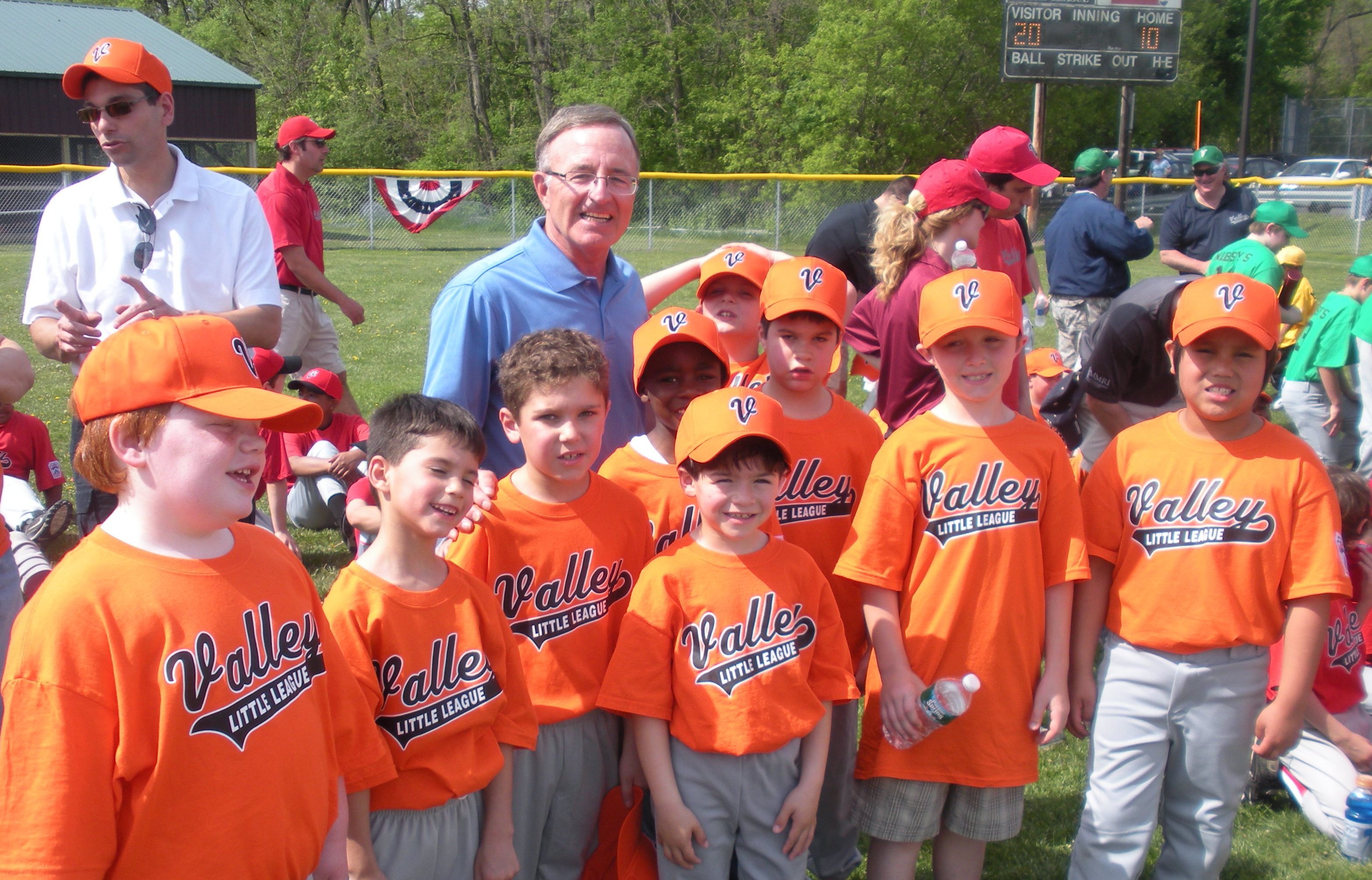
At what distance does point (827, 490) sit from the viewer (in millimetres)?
3117

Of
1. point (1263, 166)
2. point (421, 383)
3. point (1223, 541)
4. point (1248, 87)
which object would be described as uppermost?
point (1263, 166)

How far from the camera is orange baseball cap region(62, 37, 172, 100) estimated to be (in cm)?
341

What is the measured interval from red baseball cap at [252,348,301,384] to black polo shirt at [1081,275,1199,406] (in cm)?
324

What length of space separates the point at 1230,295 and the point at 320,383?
4980 mm

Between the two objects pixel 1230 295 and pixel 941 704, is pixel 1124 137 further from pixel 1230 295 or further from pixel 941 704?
pixel 941 704

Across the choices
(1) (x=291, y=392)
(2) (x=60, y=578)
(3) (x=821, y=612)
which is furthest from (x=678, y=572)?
(1) (x=291, y=392)

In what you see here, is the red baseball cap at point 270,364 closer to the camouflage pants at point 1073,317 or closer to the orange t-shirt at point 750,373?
the orange t-shirt at point 750,373

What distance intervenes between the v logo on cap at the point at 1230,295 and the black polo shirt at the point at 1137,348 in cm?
86

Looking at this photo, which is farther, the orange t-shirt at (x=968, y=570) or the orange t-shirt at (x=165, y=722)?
the orange t-shirt at (x=968, y=570)

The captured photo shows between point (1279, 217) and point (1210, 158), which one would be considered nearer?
point (1279, 217)

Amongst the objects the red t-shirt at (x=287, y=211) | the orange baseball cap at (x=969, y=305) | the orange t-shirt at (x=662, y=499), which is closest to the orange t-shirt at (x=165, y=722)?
the orange t-shirt at (x=662, y=499)

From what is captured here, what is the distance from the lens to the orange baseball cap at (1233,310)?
9.41ft

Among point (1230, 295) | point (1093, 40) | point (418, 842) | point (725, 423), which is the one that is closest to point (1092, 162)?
point (1230, 295)

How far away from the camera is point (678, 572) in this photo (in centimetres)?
269
